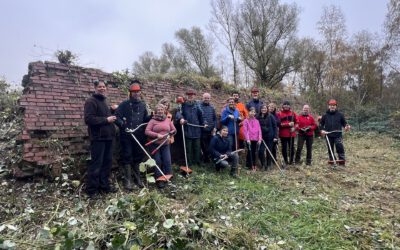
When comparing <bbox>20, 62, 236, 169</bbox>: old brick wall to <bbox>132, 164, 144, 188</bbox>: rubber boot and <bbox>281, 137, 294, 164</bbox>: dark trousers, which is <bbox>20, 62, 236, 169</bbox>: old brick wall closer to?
<bbox>132, 164, 144, 188</bbox>: rubber boot

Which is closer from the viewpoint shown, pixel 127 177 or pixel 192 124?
A: pixel 127 177

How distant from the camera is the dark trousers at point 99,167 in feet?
16.9

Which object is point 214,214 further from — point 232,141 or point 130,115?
point 232,141

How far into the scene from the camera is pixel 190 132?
714 cm

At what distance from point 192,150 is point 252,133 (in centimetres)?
155

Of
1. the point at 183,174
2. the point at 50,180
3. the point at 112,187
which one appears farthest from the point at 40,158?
the point at 183,174

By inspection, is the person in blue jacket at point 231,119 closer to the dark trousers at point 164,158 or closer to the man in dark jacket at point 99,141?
the dark trousers at point 164,158

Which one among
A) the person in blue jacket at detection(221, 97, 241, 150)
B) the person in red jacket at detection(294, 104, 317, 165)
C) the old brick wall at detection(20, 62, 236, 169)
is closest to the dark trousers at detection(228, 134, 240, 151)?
the person in blue jacket at detection(221, 97, 241, 150)

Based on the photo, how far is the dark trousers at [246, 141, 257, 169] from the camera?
7.73 m

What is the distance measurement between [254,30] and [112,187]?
1950 centimetres

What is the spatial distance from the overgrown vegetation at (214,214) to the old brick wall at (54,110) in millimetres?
535

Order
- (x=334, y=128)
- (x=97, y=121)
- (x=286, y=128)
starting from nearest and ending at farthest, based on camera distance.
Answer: (x=97, y=121) < (x=286, y=128) < (x=334, y=128)

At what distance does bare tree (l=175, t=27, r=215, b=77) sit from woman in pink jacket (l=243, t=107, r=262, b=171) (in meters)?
18.0

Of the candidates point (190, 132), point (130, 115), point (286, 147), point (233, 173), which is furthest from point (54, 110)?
point (286, 147)
